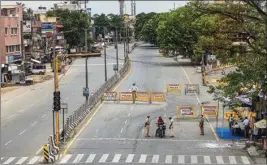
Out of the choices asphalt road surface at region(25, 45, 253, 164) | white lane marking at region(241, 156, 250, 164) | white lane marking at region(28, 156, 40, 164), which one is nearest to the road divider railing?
asphalt road surface at region(25, 45, 253, 164)

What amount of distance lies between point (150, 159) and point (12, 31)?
60.9 m

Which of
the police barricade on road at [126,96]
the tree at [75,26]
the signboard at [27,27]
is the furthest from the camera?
the tree at [75,26]

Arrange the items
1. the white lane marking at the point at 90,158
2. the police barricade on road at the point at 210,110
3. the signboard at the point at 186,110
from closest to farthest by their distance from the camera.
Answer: the white lane marking at the point at 90,158 < the signboard at the point at 186,110 < the police barricade on road at the point at 210,110

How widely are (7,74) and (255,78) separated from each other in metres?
53.3

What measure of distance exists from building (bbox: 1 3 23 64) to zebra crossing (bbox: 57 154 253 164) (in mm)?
51943

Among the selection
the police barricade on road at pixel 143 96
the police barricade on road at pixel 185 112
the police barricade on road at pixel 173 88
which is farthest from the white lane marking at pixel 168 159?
the police barricade on road at pixel 173 88

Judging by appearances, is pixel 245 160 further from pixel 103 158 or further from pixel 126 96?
pixel 126 96

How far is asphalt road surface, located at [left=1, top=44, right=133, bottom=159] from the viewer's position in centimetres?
3565

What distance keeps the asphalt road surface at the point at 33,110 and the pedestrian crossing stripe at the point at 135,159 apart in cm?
170

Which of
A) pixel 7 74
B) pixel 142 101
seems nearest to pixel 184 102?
pixel 142 101

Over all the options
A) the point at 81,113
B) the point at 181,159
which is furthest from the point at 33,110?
the point at 181,159

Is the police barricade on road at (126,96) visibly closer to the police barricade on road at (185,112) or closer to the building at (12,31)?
the police barricade on road at (185,112)

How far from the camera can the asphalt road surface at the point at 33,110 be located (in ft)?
117

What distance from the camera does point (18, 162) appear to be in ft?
99.0
